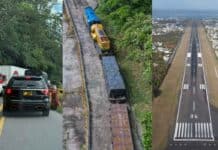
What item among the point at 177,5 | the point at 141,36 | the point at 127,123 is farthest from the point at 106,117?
the point at 177,5

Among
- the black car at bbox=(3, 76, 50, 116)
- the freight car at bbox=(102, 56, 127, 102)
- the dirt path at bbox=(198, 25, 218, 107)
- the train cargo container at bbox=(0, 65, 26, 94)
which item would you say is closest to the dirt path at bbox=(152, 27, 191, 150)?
the dirt path at bbox=(198, 25, 218, 107)

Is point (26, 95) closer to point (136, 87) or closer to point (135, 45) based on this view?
point (136, 87)

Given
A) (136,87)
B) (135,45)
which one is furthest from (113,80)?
(135,45)

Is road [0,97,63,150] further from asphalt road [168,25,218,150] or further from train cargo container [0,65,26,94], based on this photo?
asphalt road [168,25,218,150]

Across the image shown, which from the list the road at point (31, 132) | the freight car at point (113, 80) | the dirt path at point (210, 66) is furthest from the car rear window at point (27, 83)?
the dirt path at point (210, 66)

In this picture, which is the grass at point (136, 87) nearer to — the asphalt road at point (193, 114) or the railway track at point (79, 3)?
the asphalt road at point (193, 114)

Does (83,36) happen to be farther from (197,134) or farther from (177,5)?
(197,134)
